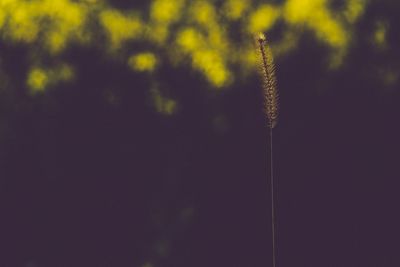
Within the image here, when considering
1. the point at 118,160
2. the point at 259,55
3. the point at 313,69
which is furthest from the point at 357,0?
the point at 118,160

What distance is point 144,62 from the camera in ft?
3.46

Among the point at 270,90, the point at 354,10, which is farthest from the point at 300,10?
Answer: the point at 270,90

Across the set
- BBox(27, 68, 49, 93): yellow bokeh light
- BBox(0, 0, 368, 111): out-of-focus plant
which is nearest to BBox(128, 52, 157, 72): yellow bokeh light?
BBox(0, 0, 368, 111): out-of-focus plant

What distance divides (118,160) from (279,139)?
0.27 m

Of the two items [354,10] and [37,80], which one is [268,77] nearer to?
[354,10]

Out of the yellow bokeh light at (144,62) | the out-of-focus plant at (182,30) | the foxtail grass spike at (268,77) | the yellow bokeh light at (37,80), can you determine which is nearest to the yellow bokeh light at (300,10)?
the out-of-focus plant at (182,30)

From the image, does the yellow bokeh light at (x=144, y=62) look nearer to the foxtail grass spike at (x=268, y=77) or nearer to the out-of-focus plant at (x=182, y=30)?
the out-of-focus plant at (x=182, y=30)

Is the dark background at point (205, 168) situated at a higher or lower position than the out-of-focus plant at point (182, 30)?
lower

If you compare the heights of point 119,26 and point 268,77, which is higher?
point 119,26

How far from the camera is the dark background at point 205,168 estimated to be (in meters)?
1.04

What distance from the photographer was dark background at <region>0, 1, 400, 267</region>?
3.43 feet

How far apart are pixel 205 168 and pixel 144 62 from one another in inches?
8.2

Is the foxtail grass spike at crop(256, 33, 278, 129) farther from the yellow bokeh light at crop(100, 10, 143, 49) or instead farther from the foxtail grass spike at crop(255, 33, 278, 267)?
the yellow bokeh light at crop(100, 10, 143, 49)

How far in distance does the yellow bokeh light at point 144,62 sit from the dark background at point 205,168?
0.7 inches
